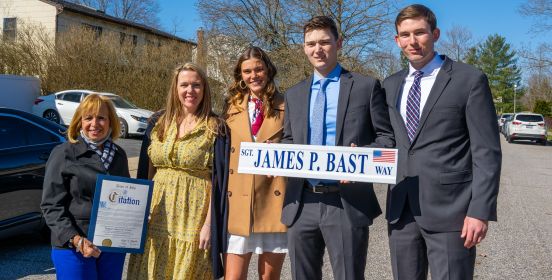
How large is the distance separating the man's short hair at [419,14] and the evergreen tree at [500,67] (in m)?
86.2

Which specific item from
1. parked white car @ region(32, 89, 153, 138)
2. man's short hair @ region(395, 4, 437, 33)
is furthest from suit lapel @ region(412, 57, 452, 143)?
parked white car @ region(32, 89, 153, 138)

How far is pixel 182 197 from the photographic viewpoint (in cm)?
325

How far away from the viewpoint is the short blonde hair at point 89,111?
3.16m

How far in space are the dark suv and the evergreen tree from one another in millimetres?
85070

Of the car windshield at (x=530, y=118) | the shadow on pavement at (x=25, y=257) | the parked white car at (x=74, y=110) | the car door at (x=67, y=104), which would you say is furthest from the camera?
the car windshield at (x=530, y=118)

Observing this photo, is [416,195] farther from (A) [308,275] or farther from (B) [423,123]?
(A) [308,275]

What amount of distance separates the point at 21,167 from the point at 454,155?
4.60m

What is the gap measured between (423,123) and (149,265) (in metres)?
1.91

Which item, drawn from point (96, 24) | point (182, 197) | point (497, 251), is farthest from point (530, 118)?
point (182, 197)

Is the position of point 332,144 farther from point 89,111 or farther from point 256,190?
point 89,111

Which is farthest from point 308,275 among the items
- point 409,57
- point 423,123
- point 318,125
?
point 409,57

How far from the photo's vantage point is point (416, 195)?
9.25 feet

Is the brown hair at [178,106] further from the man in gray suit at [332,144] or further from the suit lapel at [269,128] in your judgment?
the man in gray suit at [332,144]

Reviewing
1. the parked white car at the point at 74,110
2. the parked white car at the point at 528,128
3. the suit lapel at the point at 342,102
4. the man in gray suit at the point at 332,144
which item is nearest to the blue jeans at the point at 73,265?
the man in gray suit at the point at 332,144
